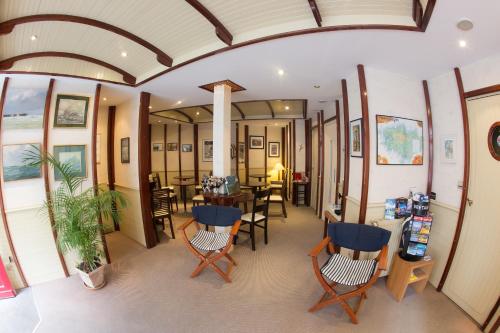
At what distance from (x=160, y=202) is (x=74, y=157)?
1407 mm

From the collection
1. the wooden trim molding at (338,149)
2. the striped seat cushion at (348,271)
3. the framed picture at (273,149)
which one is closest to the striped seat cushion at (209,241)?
the striped seat cushion at (348,271)

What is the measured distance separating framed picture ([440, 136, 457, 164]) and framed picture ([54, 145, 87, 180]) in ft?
14.6

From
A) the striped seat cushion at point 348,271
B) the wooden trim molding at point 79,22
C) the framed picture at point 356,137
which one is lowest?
the striped seat cushion at point 348,271

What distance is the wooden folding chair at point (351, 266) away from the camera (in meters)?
1.81

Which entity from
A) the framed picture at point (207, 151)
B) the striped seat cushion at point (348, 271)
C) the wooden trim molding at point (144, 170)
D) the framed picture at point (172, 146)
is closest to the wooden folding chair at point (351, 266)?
the striped seat cushion at point (348, 271)

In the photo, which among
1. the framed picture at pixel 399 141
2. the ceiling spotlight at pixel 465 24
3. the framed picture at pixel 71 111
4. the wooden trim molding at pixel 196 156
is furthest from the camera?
the wooden trim molding at pixel 196 156

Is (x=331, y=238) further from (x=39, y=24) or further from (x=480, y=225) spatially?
(x=39, y=24)

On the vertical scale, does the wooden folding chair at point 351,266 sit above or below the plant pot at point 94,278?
above

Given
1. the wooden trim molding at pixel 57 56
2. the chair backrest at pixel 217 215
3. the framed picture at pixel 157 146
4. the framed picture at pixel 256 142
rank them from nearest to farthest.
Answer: the wooden trim molding at pixel 57 56
the chair backrest at pixel 217 215
the framed picture at pixel 157 146
the framed picture at pixel 256 142

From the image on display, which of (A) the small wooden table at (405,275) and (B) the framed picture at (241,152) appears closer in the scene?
(A) the small wooden table at (405,275)

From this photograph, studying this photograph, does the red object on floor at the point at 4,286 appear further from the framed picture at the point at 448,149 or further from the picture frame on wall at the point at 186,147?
the framed picture at the point at 448,149

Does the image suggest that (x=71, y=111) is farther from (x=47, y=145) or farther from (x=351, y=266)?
(x=351, y=266)

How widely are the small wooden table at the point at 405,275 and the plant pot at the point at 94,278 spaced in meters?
3.26

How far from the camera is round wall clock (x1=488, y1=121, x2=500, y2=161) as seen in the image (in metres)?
1.85
